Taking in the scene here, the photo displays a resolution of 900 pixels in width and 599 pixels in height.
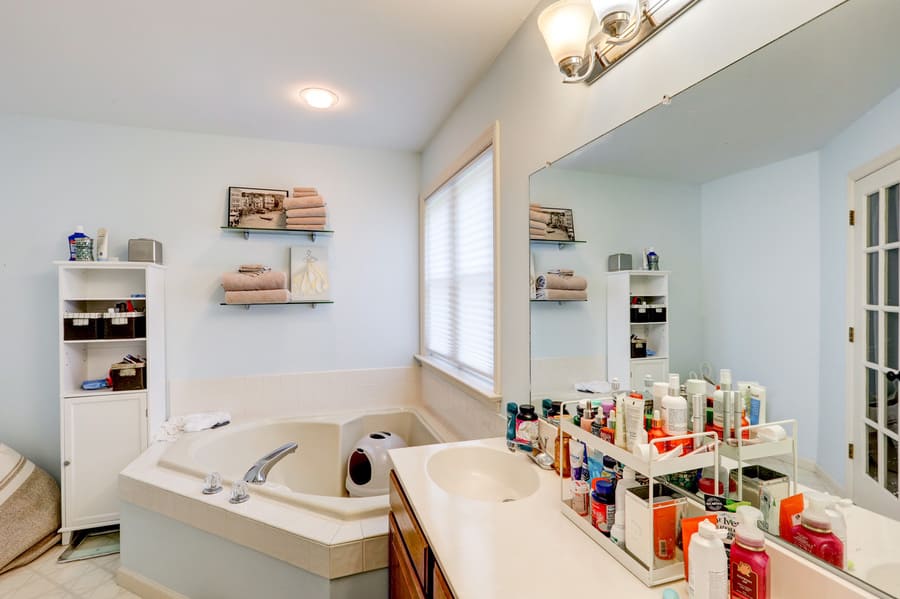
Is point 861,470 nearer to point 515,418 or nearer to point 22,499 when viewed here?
point 515,418

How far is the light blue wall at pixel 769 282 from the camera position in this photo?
761 mm

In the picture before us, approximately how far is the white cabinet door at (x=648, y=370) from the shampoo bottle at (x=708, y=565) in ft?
1.26

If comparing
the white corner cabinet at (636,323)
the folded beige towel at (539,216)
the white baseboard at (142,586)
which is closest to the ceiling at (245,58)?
the folded beige towel at (539,216)

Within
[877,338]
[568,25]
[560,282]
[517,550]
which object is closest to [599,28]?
[568,25]

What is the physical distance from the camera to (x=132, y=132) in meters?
2.68

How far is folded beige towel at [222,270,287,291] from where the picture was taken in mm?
2680

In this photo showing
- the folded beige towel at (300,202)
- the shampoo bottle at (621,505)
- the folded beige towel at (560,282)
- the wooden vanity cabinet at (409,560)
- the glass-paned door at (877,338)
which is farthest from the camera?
the folded beige towel at (300,202)

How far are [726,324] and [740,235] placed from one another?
19cm

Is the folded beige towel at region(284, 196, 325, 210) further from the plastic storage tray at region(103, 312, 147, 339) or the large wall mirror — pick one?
the large wall mirror

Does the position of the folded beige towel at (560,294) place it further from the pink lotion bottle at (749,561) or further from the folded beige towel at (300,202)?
the folded beige towel at (300,202)

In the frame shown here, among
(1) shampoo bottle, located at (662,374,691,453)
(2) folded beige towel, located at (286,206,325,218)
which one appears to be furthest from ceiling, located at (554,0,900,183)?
(2) folded beige towel, located at (286,206,325,218)

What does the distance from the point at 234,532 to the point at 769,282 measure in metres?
1.92

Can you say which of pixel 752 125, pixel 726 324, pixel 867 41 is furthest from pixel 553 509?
pixel 867 41

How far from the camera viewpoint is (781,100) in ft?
2.61
